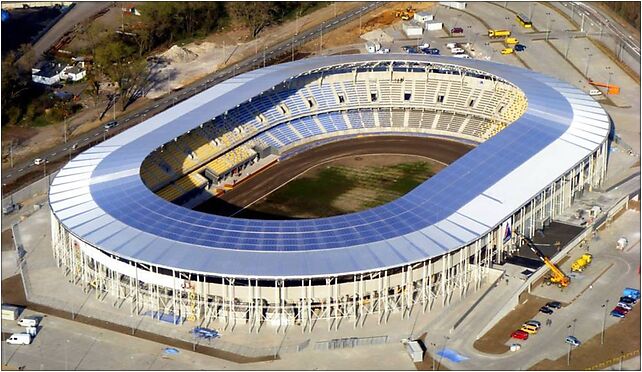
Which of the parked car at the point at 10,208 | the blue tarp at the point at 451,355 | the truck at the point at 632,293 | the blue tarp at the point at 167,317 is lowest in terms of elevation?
the parked car at the point at 10,208

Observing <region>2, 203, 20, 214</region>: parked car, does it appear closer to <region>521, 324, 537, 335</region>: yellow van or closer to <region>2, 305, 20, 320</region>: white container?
<region>2, 305, 20, 320</region>: white container

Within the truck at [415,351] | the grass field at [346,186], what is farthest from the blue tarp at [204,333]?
the grass field at [346,186]

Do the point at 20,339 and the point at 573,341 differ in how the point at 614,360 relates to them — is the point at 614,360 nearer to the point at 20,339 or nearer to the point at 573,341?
the point at 573,341

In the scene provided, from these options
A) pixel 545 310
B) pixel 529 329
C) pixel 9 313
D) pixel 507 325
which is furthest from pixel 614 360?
pixel 9 313

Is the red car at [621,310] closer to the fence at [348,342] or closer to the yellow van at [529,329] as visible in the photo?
the yellow van at [529,329]

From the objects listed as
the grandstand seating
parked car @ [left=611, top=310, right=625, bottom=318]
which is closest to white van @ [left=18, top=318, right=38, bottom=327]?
the grandstand seating
